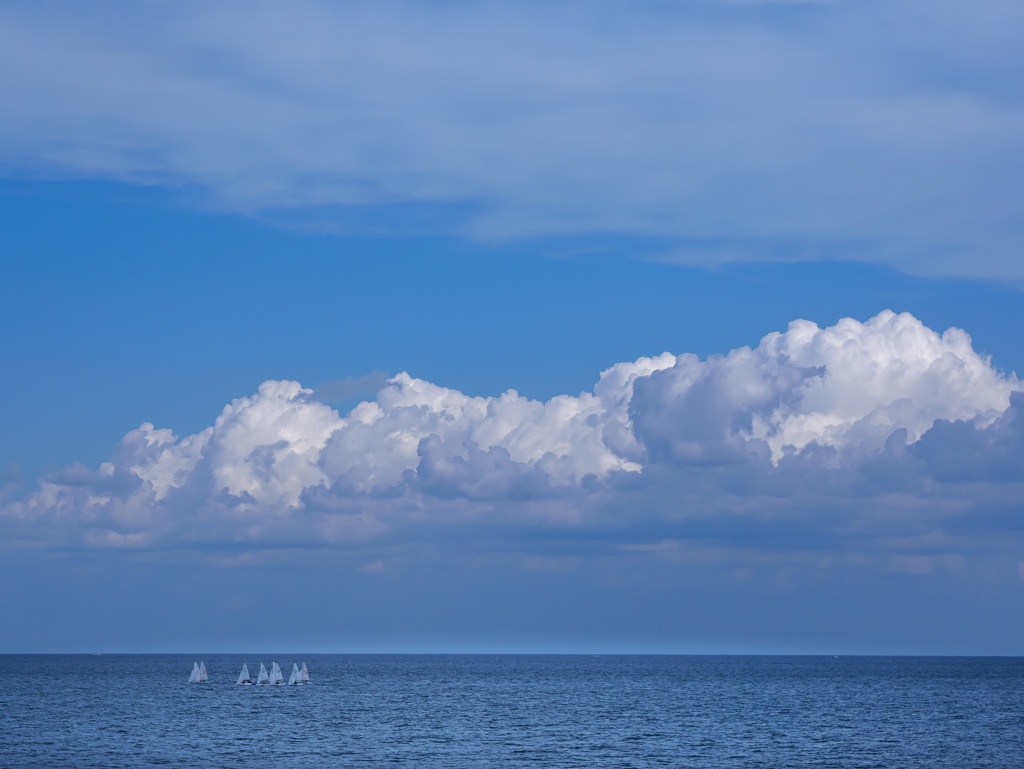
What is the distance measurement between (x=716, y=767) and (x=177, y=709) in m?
78.1

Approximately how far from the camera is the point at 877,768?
90312 mm

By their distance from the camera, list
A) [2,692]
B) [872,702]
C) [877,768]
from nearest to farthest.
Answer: [877,768] < [872,702] < [2,692]

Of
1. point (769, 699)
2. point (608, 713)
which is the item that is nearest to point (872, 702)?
point (769, 699)

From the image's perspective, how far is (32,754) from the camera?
9412 cm

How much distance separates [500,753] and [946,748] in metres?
37.6

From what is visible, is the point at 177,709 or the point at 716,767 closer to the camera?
the point at 716,767

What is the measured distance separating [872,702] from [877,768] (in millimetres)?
93217

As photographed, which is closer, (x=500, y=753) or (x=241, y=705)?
(x=500, y=753)

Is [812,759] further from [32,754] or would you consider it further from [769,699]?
[769,699]

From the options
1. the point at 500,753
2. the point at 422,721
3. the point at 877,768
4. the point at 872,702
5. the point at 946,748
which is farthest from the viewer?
the point at 872,702

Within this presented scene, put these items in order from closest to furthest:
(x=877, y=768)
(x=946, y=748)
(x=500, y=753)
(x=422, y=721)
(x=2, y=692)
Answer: (x=877, y=768) < (x=500, y=753) < (x=946, y=748) < (x=422, y=721) < (x=2, y=692)

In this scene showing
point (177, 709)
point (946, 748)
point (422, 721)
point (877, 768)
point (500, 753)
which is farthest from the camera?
point (177, 709)

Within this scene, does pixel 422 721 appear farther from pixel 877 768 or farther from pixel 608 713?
pixel 877 768

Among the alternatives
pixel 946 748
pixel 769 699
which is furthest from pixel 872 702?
pixel 946 748
